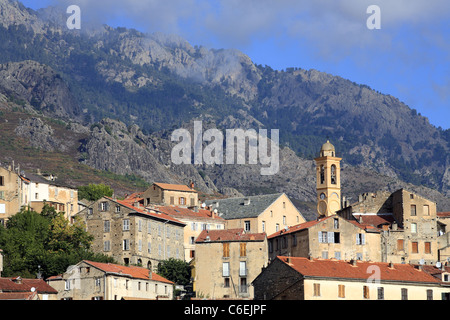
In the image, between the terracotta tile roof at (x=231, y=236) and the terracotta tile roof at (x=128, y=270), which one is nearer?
the terracotta tile roof at (x=128, y=270)

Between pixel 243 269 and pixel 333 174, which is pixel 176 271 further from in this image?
pixel 333 174

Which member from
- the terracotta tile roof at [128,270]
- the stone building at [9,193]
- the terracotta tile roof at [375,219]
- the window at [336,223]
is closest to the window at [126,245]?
the terracotta tile roof at [128,270]

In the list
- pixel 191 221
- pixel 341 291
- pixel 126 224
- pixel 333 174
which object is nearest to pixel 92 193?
pixel 191 221

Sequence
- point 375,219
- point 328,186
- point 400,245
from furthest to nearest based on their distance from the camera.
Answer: point 328,186 < point 375,219 < point 400,245

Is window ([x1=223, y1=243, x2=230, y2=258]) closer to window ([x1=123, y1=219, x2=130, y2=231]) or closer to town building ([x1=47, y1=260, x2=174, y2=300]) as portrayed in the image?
town building ([x1=47, y1=260, x2=174, y2=300])

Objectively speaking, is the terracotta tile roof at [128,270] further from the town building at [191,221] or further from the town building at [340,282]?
the town building at [191,221]

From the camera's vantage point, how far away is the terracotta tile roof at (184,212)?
13350 cm

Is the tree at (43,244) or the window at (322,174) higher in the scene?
the window at (322,174)

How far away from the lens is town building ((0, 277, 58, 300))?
3647 inches

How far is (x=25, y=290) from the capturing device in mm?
95750

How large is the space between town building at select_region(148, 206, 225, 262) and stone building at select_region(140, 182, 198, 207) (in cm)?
510

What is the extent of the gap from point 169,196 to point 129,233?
23.7m

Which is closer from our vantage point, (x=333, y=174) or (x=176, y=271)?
(x=176, y=271)
